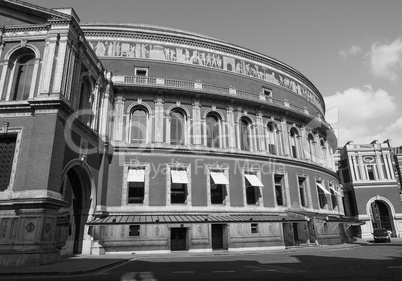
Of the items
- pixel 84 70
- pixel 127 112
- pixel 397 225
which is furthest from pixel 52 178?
pixel 397 225

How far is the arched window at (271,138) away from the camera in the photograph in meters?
30.4

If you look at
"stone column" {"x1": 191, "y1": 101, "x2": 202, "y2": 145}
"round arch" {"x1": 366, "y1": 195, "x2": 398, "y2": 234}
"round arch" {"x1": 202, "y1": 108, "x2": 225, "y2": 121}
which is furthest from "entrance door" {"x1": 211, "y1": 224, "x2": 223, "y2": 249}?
"round arch" {"x1": 366, "y1": 195, "x2": 398, "y2": 234}

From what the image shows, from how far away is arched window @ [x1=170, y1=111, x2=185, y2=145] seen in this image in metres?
26.8

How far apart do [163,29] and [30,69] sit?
1552 cm

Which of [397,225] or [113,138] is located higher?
[113,138]

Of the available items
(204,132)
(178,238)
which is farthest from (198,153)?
(178,238)

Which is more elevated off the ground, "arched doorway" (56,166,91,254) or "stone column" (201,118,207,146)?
"stone column" (201,118,207,146)

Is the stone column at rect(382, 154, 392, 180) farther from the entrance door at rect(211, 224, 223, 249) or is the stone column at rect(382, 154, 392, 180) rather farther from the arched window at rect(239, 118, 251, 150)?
the entrance door at rect(211, 224, 223, 249)

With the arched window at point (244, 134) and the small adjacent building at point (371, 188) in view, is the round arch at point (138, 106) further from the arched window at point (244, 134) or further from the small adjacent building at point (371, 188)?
the small adjacent building at point (371, 188)

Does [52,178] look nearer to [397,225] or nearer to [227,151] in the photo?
[227,151]

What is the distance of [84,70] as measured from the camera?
21.6m

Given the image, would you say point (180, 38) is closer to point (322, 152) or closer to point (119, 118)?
point (119, 118)

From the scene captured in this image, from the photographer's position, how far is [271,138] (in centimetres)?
3098

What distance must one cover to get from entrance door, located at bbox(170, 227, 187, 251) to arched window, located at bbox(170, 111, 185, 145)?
7710 mm
